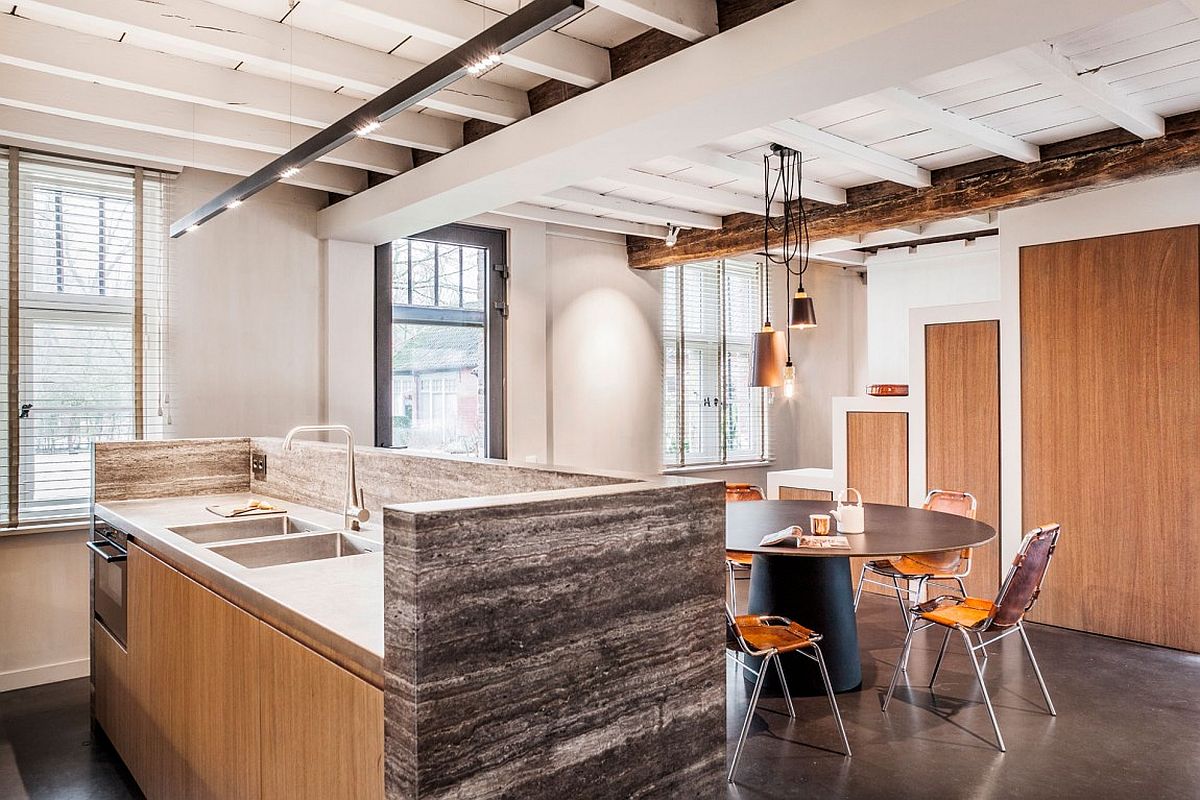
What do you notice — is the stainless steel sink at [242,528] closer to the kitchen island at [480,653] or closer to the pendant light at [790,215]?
the kitchen island at [480,653]

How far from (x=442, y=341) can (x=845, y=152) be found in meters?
2.76

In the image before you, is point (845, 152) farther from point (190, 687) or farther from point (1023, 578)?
point (190, 687)

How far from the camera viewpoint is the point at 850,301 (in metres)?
8.36

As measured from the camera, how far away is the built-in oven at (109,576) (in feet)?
9.73

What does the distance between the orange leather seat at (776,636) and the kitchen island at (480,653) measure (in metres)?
1.33

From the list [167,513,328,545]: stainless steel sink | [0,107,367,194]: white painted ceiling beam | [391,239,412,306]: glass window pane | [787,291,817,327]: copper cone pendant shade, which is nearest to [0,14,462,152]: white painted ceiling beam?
[0,107,367,194]: white painted ceiling beam

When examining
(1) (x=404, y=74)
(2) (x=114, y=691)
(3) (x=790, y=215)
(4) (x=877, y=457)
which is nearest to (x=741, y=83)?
(1) (x=404, y=74)

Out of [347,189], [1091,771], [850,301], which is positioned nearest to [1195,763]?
[1091,771]

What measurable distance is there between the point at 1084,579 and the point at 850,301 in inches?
171

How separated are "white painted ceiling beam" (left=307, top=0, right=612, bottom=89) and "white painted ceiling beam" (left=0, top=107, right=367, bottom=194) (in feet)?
3.86

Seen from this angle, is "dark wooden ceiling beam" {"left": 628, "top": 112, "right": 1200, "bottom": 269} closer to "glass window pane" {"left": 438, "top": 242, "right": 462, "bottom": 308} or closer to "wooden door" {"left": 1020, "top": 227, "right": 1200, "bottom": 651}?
"wooden door" {"left": 1020, "top": 227, "right": 1200, "bottom": 651}

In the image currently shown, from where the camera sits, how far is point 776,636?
3072 millimetres

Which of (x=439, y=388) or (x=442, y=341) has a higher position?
(x=442, y=341)

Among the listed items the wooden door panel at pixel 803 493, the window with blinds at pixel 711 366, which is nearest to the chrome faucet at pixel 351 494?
the wooden door panel at pixel 803 493
